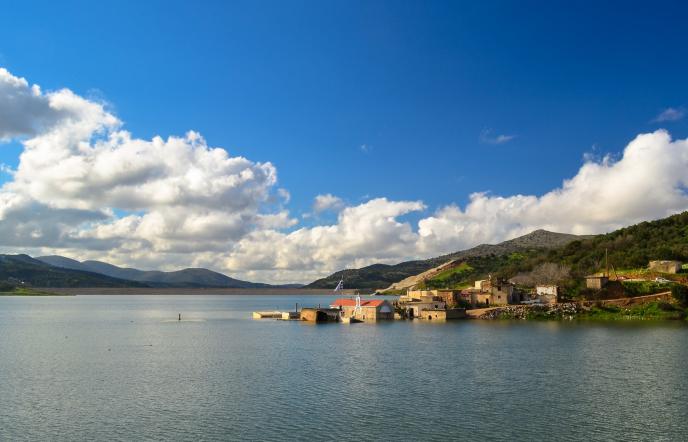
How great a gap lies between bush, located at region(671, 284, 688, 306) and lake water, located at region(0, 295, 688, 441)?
29.3 metres

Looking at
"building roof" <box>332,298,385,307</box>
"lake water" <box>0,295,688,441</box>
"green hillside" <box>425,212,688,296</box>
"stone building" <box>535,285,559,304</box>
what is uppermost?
"green hillside" <box>425,212,688,296</box>

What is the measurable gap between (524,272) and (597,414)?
161 m

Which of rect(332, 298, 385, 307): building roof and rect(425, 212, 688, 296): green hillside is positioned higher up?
rect(425, 212, 688, 296): green hillside

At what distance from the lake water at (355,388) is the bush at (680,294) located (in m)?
29.3

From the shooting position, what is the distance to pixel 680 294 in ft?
391

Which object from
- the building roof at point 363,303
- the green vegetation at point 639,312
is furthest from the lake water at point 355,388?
the building roof at point 363,303

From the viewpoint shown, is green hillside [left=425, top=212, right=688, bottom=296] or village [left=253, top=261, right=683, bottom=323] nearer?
village [left=253, top=261, right=683, bottom=323]

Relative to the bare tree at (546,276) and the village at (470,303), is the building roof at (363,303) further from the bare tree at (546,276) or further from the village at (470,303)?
the bare tree at (546,276)

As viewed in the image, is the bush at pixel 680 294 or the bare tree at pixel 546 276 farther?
the bare tree at pixel 546 276

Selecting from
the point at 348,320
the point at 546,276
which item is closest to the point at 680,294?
the point at 546,276

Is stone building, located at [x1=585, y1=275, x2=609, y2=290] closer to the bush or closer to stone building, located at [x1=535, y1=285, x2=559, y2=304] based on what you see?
stone building, located at [x1=535, y1=285, x2=559, y2=304]

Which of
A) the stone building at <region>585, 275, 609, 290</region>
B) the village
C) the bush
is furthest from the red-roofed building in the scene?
the bush

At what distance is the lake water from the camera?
127 ft

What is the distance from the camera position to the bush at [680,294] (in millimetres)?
118625
